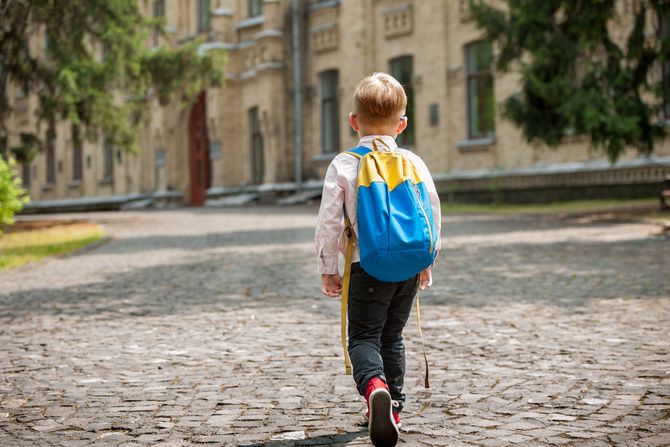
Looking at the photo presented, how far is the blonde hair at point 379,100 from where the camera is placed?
3562mm

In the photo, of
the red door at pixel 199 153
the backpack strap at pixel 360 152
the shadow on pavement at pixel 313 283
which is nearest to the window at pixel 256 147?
the red door at pixel 199 153

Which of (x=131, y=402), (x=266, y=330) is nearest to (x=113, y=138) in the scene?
(x=266, y=330)

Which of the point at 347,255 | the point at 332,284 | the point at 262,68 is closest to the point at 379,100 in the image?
the point at 347,255

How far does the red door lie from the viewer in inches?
1337

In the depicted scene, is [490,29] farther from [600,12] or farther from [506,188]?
[506,188]

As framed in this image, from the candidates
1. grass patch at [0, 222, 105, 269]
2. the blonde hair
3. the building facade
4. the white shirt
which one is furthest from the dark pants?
the building facade

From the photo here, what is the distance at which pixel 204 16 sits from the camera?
33.8 metres

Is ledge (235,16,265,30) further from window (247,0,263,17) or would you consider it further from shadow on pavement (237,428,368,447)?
shadow on pavement (237,428,368,447)

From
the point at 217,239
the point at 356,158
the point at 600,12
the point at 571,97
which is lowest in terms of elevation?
the point at 217,239

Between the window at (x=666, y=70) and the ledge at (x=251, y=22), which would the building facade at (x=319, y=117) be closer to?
the ledge at (x=251, y=22)

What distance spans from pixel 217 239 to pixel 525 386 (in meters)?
11.3

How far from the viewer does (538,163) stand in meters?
22.7

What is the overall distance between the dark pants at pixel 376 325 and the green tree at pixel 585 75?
503 inches

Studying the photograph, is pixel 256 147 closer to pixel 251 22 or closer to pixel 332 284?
pixel 251 22
